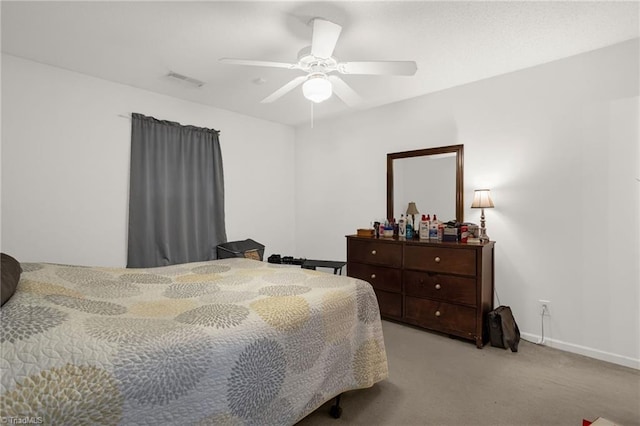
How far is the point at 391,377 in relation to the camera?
2.36m

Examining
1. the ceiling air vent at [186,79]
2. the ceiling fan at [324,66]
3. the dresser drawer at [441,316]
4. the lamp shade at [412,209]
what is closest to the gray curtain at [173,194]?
the ceiling air vent at [186,79]

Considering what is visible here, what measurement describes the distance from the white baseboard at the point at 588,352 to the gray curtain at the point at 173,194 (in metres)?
3.44

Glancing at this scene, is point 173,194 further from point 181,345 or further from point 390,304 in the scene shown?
point 181,345

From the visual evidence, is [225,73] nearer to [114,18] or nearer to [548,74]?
[114,18]

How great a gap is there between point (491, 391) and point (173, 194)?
3.45 meters

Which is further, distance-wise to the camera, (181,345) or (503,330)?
(503,330)

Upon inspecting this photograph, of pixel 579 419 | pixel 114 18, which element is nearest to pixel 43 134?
pixel 114 18

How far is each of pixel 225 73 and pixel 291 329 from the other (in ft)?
8.32

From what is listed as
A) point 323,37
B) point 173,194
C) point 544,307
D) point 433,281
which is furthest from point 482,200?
point 173,194

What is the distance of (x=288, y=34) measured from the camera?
2328mm

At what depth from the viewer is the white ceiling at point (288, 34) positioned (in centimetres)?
206

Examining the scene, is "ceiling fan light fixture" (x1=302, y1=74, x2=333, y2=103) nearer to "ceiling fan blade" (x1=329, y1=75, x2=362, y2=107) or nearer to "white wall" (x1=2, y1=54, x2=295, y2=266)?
"ceiling fan blade" (x1=329, y1=75, x2=362, y2=107)

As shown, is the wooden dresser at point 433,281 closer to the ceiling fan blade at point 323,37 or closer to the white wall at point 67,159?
the ceiling fan blade at point 323,37

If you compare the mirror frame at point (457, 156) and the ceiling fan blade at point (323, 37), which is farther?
the mirror frame at point (457, 156)
